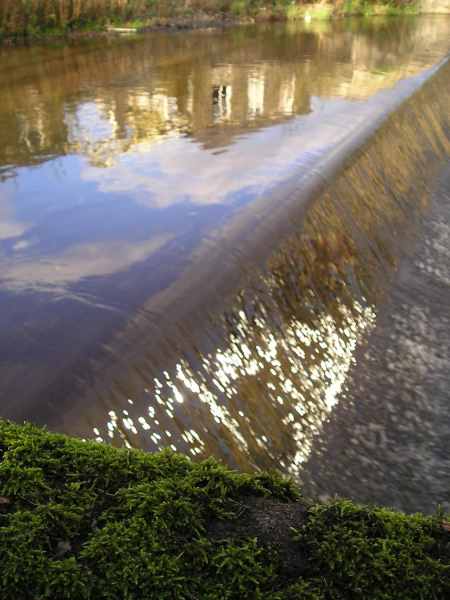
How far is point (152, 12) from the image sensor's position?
14375 millimetres

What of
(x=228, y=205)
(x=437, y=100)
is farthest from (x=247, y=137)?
(x=437, y=100)

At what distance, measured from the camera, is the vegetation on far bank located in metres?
11.1

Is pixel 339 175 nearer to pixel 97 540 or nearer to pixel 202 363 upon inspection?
pixel 202 363

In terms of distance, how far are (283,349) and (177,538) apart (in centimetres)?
177

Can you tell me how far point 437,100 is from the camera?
8594mm

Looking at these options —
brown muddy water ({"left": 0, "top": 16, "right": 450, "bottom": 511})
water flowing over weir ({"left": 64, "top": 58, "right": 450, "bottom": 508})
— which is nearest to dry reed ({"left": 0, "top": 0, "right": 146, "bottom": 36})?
brown muddy water ({"left": 0, "top": 16, "right": 450, "bottom": 511})

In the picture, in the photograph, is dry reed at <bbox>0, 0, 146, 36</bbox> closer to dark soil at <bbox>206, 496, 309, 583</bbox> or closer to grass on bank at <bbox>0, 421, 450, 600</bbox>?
grass on bank at <bbox>0, 421, 450, 600</bbox>

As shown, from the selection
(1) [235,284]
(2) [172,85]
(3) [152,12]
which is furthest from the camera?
(3) [152,12]

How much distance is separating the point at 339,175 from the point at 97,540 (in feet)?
12.7

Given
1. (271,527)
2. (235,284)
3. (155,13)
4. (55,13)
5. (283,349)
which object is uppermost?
(55,13)

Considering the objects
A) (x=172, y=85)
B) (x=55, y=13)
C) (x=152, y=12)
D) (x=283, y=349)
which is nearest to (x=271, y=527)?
(x=283, y=349)

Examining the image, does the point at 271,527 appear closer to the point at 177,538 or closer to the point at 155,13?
the point at 177,538

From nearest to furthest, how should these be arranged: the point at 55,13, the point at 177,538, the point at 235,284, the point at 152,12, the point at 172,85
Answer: the point at 177,538, the point at 235,284, the point at 172,85, the point at 55,13, the point at 152,12

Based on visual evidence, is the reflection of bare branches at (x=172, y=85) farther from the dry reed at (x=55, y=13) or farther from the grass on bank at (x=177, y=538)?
the grass on bank at (x=177, y=538)
